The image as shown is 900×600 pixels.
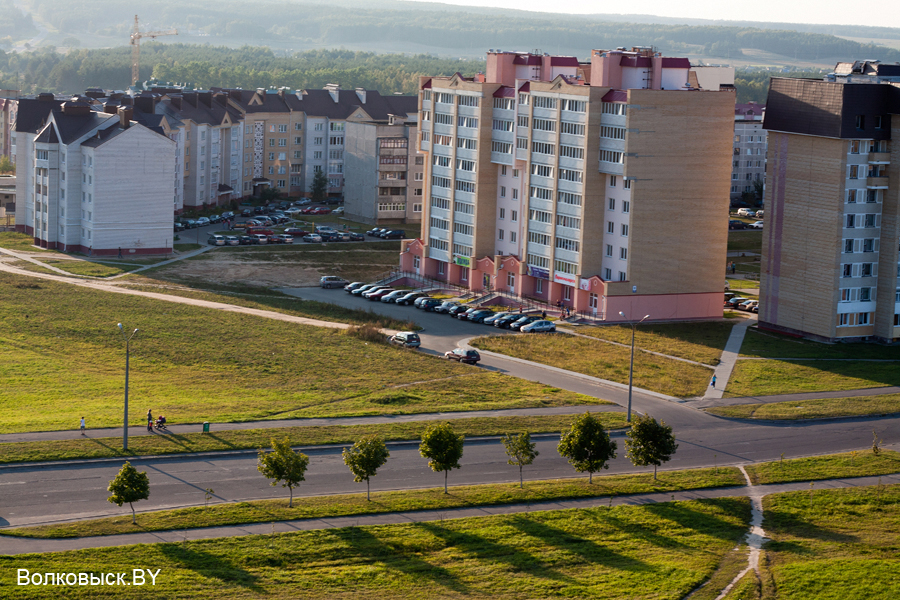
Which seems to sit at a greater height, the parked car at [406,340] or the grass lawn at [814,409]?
the parked car at [406,340]

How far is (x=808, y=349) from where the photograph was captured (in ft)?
307

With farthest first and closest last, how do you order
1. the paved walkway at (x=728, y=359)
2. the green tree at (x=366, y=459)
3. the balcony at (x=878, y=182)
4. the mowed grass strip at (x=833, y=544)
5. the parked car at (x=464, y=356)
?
1. the balcony at (x=878, y=182)
2. the parked car at (x=464, y=356)
3. the paved walkway at (x=728, y=359)
4. the green tree at (x=366, y=459)
5. the mowed grass strip at (x=833, y=544)

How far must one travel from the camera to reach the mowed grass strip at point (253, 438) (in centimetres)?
5944

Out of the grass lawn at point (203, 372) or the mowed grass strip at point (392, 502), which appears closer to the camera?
the mowed grass strip at point (392, 502)

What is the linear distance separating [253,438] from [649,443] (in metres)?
21.4

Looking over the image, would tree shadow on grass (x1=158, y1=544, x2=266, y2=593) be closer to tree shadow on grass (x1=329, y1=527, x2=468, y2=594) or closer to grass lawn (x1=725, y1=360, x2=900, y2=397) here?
tree shadow on grass (x1=329, y1=527, x2=468, y2=594)

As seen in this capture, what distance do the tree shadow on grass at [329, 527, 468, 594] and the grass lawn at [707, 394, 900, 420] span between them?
3236cm

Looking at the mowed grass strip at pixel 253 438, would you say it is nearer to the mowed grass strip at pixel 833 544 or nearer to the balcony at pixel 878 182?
the mowed grass strip at pixel 833 544

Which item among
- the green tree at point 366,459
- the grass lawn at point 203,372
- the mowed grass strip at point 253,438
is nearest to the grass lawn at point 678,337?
the grass lawn at point 203,372

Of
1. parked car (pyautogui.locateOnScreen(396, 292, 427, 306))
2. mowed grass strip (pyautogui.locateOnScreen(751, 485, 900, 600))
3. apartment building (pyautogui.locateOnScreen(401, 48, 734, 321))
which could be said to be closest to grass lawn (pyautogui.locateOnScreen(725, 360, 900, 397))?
apartment building (pyautogui.locateOnScreen(401, 48, 734, 321))

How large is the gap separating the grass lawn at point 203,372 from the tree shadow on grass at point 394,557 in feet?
64.6

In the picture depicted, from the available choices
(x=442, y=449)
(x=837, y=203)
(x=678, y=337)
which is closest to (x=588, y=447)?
(x=442, y=449)

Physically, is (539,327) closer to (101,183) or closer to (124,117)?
(101,183)

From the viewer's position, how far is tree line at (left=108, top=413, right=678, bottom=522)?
168 feet
